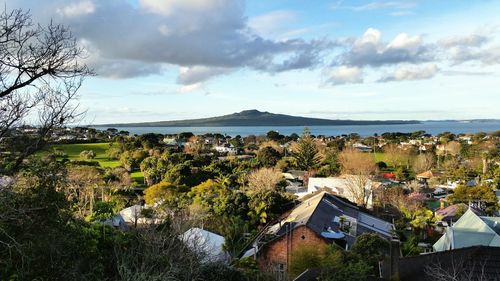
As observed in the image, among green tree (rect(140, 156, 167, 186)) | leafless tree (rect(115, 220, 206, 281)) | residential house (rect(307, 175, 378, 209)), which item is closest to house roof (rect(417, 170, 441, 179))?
residential house (rect(307, 175, 378, 209))

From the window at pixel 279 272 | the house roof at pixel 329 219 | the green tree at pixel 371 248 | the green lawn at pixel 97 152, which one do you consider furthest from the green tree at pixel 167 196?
the green lawn at pixel 97 152

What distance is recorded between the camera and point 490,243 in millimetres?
19344

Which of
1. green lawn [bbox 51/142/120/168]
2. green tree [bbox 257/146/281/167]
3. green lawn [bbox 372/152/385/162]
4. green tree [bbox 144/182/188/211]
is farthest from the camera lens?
green lawn [bbox 372/152/385/162]

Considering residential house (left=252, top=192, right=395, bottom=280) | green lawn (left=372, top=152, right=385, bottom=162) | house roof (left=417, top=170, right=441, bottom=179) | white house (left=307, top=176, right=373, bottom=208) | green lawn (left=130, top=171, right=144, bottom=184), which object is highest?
residential house (left=252, top=192, right=395, bottom=280)

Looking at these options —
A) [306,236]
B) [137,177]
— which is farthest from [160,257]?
[137,177]

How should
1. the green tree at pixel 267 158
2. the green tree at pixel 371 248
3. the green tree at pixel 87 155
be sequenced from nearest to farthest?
the green tree at pixel 371 248
the green tree at pixel 87 155
the green tree at pixel 267 158

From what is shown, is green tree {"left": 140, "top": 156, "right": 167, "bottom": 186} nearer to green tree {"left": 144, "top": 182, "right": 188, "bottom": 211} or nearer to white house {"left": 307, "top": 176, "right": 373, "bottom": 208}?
green tree {"left": 144, "top": 182, "right": 188, "bottom": 211}

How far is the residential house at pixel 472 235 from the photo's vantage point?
1936cm

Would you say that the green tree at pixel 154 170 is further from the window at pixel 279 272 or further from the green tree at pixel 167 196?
the window at pixel 279 272

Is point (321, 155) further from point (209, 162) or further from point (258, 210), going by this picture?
point (258, 210)

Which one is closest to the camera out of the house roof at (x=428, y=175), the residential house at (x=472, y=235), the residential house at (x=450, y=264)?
the residential house at (x=450, y=264)

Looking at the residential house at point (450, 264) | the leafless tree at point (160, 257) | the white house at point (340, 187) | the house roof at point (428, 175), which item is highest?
the leafless tree at point (160, 257)

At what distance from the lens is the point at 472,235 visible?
19.8m

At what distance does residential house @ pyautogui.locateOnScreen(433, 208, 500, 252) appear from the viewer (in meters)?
19.4
